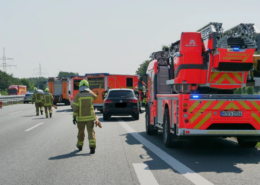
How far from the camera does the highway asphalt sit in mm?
6434

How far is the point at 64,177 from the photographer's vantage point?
261 inches

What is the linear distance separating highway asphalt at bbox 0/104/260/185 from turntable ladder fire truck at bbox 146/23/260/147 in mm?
603

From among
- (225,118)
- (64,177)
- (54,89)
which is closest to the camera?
(64,177)

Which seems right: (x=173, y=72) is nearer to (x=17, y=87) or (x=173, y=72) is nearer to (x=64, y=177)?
(x=64, y=177)

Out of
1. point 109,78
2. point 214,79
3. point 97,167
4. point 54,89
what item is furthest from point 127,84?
point 97,167

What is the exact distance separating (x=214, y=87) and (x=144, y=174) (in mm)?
3598

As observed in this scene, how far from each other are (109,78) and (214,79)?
2021 centimetres

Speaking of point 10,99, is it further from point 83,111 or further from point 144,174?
point 144,174

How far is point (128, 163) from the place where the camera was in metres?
7.90

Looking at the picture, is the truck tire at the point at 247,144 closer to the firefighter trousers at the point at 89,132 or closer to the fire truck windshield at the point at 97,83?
the firefighter trousers at the point at 89,132

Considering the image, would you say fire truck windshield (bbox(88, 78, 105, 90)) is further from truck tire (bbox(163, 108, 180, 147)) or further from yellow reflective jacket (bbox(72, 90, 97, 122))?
yellow reflective jacket (bbox(72, 90, 97, 122))

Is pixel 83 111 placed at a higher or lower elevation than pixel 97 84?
lower

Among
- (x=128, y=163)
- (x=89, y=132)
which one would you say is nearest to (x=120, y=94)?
(x=89, y=132)

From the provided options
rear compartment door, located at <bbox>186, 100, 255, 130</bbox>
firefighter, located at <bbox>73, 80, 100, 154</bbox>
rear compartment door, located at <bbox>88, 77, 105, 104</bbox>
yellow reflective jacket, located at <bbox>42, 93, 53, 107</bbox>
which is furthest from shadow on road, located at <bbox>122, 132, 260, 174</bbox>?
rear compartment door, located at <bbox>88, 77, 105, 104</bbox>
